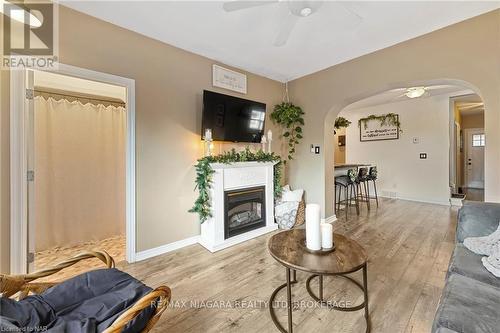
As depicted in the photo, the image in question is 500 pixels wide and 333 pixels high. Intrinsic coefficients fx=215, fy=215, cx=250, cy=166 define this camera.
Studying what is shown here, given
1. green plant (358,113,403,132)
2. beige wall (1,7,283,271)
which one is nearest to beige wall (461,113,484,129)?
green plant (358,113,403,132)

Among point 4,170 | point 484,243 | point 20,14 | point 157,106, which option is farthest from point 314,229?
point 20,14

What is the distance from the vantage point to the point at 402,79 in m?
2.74

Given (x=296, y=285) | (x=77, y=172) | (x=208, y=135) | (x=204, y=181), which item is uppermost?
(x=208, y=135)

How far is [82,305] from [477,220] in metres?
2.77

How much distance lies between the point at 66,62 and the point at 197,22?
1.33m

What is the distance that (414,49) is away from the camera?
8.71ft

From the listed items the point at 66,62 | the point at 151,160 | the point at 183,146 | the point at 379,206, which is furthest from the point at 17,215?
the point at 379,206

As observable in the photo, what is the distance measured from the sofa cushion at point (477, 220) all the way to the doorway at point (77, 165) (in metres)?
3.18

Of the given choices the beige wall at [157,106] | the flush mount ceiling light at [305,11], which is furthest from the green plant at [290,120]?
the flush mount ceiling light at [305,11]

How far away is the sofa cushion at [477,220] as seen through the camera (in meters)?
1.67

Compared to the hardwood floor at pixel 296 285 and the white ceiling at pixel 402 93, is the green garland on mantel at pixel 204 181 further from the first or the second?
the white ceiling at pixel 402 93

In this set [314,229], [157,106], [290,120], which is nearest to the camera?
[314,229]

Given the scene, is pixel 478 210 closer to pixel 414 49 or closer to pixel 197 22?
pixel 414 49

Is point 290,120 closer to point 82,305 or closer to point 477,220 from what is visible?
point 477,220
